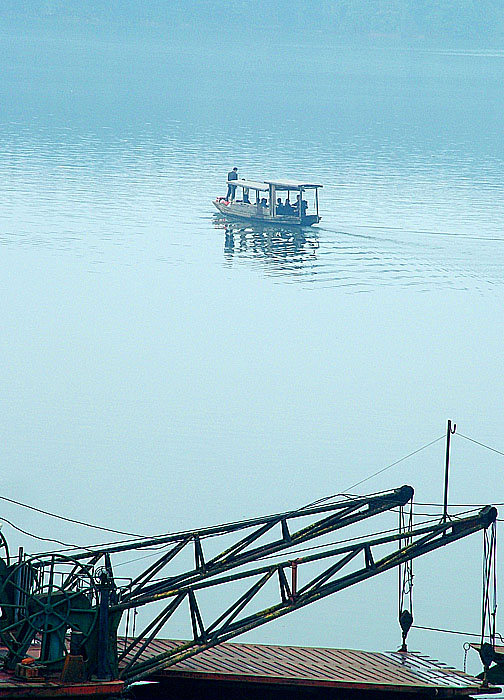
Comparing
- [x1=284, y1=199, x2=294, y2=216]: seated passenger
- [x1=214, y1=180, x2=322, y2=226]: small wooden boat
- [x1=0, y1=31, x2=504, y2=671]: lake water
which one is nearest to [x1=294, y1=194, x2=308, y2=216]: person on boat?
[x1=214, y1=180, x2=322, y2=226]: small wooden boat

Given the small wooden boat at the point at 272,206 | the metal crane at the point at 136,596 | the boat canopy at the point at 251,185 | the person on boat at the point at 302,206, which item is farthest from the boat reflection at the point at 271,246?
the metal crane at the point at 136,596

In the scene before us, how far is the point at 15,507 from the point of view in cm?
4256

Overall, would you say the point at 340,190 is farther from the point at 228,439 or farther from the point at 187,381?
the point at 228,439

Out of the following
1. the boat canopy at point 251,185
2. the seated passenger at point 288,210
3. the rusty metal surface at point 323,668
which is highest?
the boat canopy at point 251,185

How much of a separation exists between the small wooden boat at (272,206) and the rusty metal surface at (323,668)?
222 ft

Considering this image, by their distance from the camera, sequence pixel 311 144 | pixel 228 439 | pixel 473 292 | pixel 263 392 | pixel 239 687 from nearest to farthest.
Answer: pixel 239 687 < pixel 228 439 < pixel 263 392 < pixel 473 292 < pixel 311 144

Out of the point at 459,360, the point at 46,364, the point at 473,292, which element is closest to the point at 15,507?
the point at 46,364

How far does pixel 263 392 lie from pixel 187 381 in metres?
3.57

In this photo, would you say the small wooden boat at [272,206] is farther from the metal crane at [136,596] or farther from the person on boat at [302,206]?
the metal crane at [136,596]

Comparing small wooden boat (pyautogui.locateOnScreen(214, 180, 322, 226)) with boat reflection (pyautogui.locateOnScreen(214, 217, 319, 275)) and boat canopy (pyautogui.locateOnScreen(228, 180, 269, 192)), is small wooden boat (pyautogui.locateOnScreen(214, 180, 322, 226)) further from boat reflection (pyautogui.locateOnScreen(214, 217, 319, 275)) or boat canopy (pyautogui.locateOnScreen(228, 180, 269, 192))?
boat reflection (pyautogui.locateOnScreen(214, 217, 319, 275))

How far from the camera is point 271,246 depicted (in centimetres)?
9581

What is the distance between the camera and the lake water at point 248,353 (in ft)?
144

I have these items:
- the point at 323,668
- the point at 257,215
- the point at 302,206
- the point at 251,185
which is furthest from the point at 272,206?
the point at 323,668

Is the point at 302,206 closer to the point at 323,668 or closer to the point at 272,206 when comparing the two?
the point at 272,206
